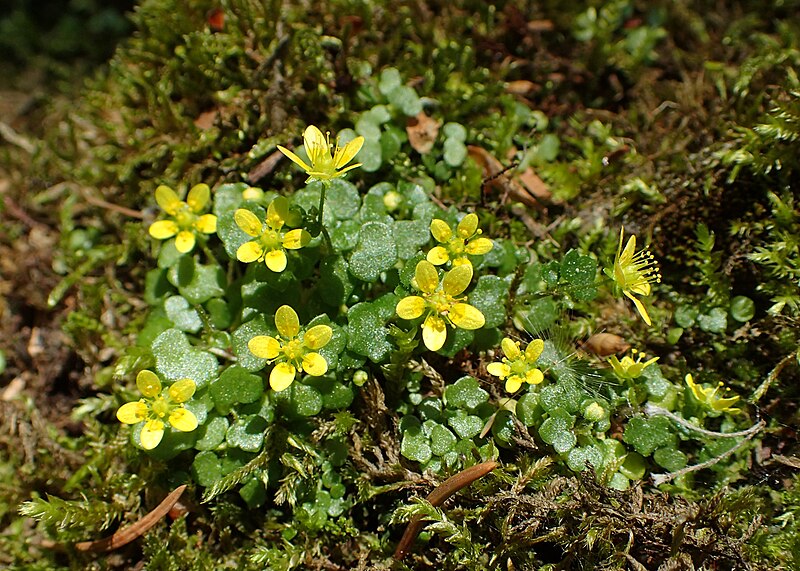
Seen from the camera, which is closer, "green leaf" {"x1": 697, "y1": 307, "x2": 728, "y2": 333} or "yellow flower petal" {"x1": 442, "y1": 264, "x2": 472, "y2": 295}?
"yellow flower petal" {"x1": 442, "y1": 264, "x2": 472, "y2": 295}

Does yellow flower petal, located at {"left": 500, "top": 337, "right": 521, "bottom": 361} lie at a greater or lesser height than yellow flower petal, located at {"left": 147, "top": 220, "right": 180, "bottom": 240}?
greater

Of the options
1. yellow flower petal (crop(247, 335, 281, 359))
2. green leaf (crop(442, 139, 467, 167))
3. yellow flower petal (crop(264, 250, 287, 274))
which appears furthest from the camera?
green leaf (crop(442, 139, 467, 167))

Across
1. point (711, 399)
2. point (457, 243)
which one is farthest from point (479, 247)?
point (711, 399)

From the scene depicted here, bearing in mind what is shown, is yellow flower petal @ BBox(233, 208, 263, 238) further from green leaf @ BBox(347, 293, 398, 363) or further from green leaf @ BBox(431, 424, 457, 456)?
green leaf @ BBox(431, 424, 457, 456)

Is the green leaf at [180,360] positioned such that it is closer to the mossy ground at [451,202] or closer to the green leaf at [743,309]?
the mossy ground at [451,202]

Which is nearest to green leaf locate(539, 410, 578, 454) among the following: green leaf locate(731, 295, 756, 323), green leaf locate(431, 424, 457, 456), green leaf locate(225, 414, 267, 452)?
green leaf locate(431, 424, 457, 456)

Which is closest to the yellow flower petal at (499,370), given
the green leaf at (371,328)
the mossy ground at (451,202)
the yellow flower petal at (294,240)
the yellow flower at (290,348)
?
the mossy ground at (451,202)

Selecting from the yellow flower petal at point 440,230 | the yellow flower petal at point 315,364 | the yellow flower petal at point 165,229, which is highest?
the yellow flower petal at point 440,230

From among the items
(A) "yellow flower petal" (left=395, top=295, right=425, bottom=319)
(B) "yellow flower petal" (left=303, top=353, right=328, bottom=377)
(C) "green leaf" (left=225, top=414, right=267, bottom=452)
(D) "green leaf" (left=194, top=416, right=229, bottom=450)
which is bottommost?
(D) "green leaf" (left=194, top=416, right=229, bottom=450)
